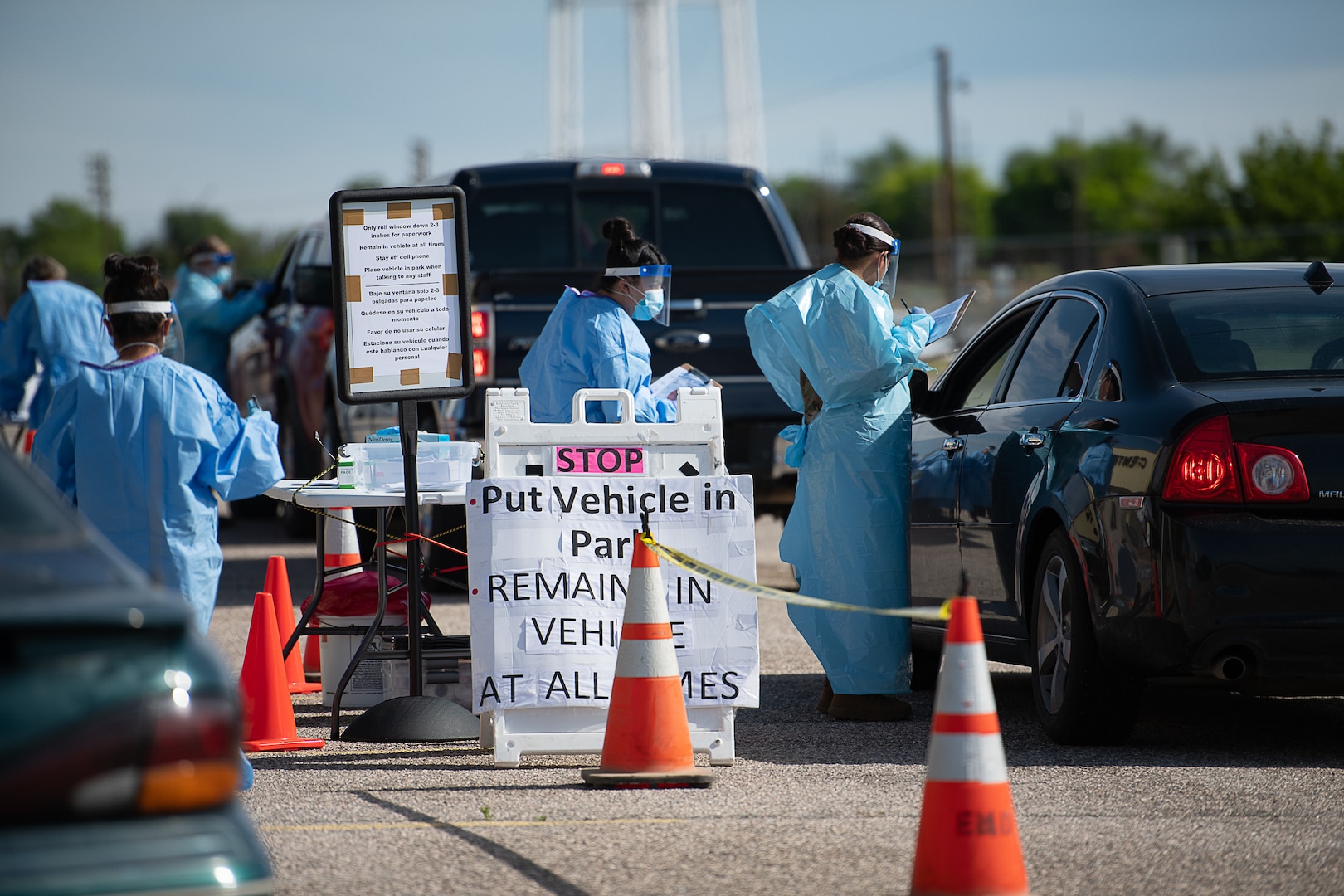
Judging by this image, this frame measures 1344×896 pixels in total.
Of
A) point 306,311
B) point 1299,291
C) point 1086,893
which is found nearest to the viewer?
point 1086,893

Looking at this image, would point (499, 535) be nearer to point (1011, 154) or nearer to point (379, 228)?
point (379, 228)

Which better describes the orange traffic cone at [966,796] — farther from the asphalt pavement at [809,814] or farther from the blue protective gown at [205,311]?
the blue protective gown at [205,311]

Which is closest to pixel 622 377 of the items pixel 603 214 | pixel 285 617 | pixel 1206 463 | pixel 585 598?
pixel 585 598

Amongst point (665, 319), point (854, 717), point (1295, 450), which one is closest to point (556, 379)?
point (665, 319)

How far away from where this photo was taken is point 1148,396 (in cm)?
577

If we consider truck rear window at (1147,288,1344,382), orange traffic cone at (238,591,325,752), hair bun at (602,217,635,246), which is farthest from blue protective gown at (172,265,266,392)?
truck rear window at (1147,288,1344,382)

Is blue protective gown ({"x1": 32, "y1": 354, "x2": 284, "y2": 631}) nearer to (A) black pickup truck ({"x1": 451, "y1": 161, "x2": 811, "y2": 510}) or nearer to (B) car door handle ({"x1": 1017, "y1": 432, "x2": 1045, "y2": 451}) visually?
(B) car door handle ({"x1": 1017, "y1": 432, "x2": 1045, "y2": 451})

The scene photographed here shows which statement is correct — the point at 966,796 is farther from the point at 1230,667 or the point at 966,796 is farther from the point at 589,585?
the point at 589,585

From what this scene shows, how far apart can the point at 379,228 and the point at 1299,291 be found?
10.9 feet

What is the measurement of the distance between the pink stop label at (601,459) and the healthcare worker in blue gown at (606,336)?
1223mm

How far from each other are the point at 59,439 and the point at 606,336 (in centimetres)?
258

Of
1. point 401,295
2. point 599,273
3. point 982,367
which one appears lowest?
point 982,367

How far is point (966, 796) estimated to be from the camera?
156 inches

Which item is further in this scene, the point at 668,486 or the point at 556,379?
the point at 556,379
